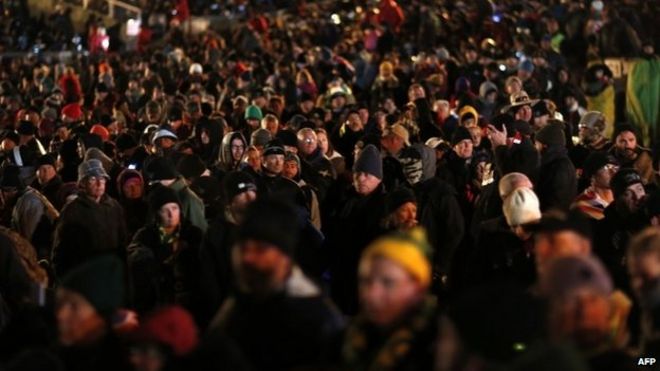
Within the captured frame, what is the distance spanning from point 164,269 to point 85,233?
1.40m

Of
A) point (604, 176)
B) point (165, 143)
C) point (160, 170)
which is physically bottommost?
point (165, 143)

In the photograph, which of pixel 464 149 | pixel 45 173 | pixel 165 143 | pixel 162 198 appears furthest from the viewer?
pixel 165 143

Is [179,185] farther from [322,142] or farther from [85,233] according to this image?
[322,142]

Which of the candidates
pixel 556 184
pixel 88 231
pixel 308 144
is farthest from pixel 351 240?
pixel 308 144

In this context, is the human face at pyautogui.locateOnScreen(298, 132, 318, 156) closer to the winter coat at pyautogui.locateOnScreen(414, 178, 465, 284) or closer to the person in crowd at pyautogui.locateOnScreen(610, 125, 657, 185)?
the person in crowd at pyautogui.locateOnScreen(610, 125, 657, 185)

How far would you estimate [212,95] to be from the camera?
21469 millimetres

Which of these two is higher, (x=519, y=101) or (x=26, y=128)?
(x=26, y=128)

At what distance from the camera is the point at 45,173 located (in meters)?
12.7

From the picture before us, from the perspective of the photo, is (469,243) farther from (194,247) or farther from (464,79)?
(464,79)

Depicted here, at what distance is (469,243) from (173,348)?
5486mm

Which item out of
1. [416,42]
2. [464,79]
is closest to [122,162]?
[464,79]

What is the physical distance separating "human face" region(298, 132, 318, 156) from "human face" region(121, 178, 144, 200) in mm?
2213

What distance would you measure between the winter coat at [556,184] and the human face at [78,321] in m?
5.23

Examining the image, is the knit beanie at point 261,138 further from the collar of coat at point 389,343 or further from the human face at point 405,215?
the collar of coat at point 389,343
